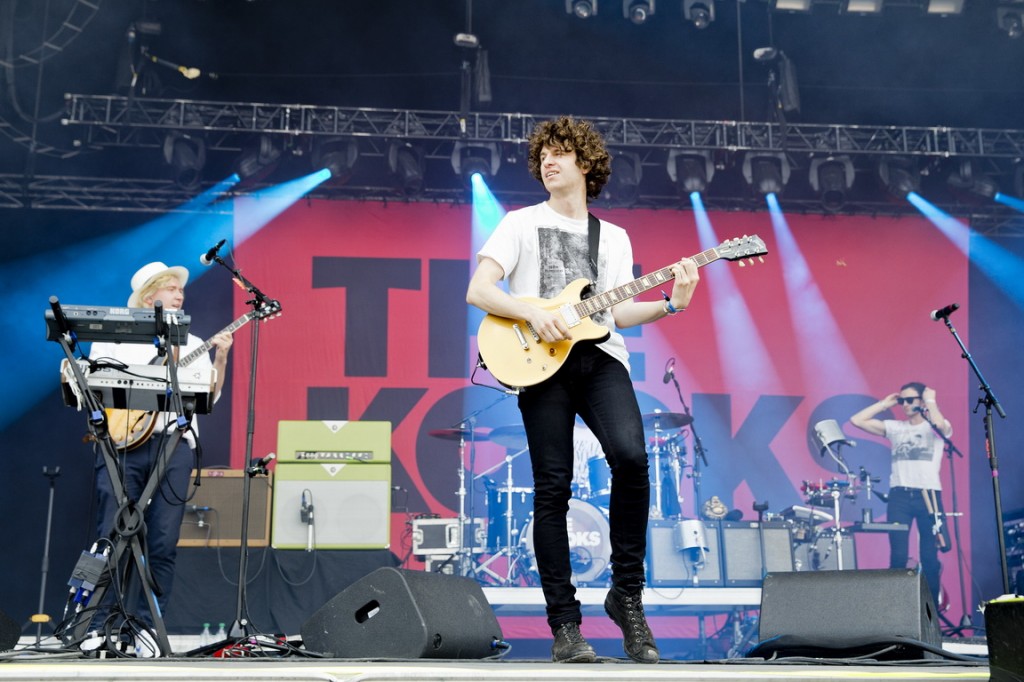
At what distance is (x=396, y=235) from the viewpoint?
920 centimetres

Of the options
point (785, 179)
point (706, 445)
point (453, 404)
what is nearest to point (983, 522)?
point (706, 445)

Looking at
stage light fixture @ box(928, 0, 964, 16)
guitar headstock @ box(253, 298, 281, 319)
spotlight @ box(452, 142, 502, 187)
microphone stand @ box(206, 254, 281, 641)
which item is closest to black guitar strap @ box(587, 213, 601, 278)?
microphone stand @ box(206, 254, 281, 641)

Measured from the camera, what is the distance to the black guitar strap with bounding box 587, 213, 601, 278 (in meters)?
3.41

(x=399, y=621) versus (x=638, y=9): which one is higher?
(x=638, y=9)

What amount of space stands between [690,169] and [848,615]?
6.19 metres

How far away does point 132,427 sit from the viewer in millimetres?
4773

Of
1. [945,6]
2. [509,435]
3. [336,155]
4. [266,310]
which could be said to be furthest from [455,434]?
[945,6]

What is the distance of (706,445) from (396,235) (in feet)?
11.0

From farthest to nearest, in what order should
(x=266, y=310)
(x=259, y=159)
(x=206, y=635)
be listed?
(x=259, y=159) < (x=206, y=635) < (x=266, y=310)

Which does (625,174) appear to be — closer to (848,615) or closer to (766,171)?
(766,171)

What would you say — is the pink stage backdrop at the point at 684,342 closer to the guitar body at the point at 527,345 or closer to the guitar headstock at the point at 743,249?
the guitar headstock at the point at 743,249

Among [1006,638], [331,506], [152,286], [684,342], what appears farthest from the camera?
[684,342]

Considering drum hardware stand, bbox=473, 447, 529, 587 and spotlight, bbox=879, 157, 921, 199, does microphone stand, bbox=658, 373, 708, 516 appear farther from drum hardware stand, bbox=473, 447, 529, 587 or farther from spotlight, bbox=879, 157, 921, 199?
spotlight, bbox=879, 157, 921, 199

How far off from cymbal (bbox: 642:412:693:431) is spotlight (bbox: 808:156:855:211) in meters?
2.88
